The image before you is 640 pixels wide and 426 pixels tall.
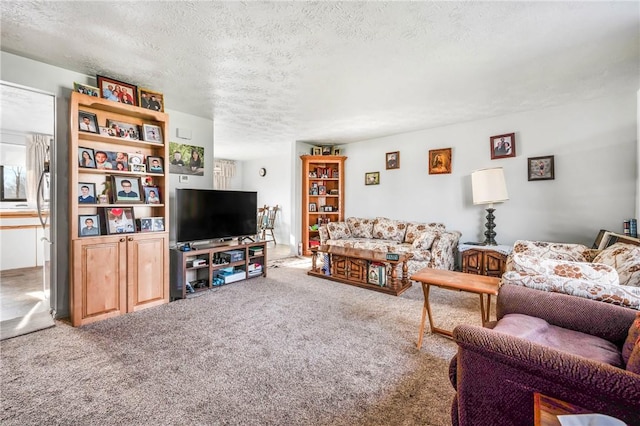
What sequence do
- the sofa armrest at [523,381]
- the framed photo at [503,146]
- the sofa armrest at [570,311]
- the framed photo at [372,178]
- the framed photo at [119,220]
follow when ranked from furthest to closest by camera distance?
1. the framed photo at [372,178]
2. the framed photo at [503,146]
3. the framed photo at [119,220]
4. the sofa armrest at [570,311]
5. the sofa armrest at [523,381]

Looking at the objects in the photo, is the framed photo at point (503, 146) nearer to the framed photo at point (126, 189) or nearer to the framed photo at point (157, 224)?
the framed photo at point (157, 224)

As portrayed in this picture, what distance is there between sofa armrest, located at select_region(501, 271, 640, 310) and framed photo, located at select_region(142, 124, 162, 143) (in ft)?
11.6

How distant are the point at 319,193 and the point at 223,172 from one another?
3717 mm

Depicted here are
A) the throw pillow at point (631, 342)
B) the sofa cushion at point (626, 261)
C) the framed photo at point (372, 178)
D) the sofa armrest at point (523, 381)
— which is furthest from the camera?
the framed photo at point (372, 178)

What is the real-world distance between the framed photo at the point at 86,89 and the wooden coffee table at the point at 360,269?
3.13 metres

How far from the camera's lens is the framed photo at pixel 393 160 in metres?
5.25

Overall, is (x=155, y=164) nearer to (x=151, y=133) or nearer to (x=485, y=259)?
(x=151, y=133)

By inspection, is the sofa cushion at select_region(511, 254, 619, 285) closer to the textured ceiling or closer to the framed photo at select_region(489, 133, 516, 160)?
the textured ceiling

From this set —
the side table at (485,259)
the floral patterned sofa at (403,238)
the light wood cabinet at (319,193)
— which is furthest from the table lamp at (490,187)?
the light wood cabinet at (319,193)

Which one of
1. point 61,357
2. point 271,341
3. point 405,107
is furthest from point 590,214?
point 61,357

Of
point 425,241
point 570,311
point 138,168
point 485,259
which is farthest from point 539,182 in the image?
point 138,168

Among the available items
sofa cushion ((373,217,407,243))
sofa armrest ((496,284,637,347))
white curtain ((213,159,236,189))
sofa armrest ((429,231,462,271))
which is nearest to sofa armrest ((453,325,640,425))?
sofa armrest ((496,284,637,347))

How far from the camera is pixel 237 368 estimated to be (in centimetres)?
191

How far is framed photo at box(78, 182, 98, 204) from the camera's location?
2.69 meters
